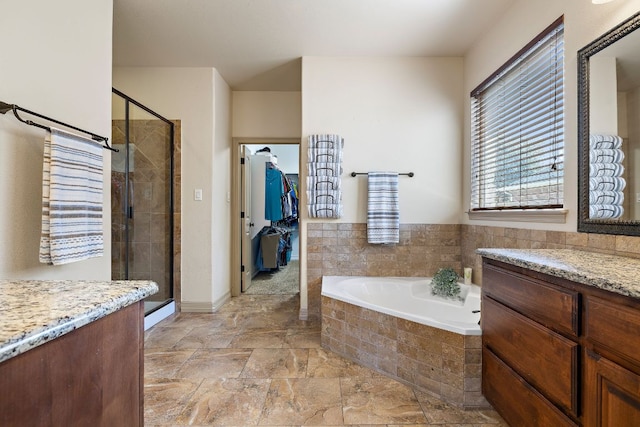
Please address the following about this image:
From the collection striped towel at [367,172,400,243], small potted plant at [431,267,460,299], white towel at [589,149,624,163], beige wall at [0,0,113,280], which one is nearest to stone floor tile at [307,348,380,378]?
small potted plant at [431,267,460,299]

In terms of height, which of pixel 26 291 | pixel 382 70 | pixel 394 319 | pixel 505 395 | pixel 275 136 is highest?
pixel 382 70

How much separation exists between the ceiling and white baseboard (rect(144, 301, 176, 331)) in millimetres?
2445

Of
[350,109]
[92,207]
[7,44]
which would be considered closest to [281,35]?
[350,109]

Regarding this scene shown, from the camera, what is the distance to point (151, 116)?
3.02 meters

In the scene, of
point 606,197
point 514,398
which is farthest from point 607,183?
point 514,398

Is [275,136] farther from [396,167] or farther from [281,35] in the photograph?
[396,167]

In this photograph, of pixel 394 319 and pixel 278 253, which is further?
pixel 278 253

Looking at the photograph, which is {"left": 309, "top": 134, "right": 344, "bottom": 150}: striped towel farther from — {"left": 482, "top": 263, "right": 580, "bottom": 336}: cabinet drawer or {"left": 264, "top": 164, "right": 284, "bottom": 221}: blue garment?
{"left": 264, "top": 164, "right": 284, "bottom": 221}: blue garment

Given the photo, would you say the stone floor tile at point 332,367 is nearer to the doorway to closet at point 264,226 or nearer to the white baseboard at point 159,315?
the white baseboard at point 159,315

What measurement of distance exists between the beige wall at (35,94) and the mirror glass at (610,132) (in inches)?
107

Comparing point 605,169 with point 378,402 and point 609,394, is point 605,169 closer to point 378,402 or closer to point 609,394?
point 609,394

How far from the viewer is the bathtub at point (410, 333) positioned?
1680 millimetres

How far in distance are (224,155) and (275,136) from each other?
0.65 metres

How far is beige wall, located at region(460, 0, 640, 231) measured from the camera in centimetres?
149
